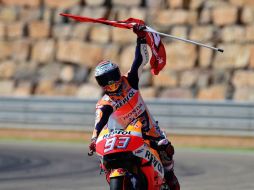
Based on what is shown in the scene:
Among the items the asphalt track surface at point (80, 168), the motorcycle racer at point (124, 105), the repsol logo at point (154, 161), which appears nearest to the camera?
the repsol logo at point (154, 161)

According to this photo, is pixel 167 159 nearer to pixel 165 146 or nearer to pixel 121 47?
pixel 165 146

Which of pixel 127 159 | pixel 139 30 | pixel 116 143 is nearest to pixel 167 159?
pixel 127 159

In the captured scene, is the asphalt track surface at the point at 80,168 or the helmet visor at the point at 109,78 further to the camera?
the asphalt track surface at the point at 80,168

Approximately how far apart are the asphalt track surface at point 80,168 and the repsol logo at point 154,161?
3.59 meters

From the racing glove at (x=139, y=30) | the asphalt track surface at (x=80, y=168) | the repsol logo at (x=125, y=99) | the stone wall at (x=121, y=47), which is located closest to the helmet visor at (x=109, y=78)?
the repsol logo at (x=125, y=99)

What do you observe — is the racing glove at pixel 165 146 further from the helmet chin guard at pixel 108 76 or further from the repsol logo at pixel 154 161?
the helmet chin guard at pixel 108 76

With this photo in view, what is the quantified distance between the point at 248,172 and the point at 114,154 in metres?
6.44

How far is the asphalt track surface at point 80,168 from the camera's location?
1309cm

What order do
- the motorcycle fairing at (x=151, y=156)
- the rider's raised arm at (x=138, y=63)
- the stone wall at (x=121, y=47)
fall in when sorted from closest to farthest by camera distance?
the motorcycle fairing at (x=151, y=156)
the rider's raised arm at (x=138, y=63)
the stone wall at (x=121, y=47)

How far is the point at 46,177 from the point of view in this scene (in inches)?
559

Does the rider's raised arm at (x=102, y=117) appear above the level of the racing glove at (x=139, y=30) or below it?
below

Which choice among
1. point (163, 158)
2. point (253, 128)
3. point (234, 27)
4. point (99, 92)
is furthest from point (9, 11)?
point (163, 158)

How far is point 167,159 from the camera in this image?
948cm

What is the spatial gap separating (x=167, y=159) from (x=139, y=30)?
138 cm
